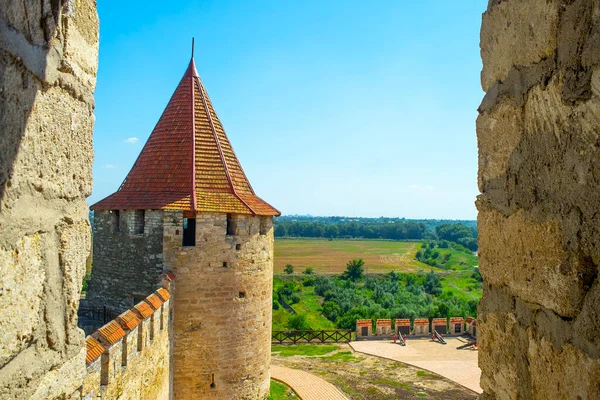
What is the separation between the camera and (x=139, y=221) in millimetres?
8984

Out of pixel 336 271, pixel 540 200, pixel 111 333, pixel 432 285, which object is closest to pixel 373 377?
pixel 111 333

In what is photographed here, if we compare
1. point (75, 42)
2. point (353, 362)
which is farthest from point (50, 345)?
point (353, 362)

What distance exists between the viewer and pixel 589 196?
152cm

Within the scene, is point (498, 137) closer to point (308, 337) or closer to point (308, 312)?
point (308, 337)

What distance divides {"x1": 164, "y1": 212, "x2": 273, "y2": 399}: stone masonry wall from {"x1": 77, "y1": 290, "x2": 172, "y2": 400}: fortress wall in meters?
0.44

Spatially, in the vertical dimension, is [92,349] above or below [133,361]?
above

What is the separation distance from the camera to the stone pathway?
13.9 m

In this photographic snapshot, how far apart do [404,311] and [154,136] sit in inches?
876

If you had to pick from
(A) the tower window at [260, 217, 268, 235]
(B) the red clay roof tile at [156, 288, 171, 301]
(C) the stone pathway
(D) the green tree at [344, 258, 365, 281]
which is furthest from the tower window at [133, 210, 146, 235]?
(D) the green tree at [344, 258, 365, 281]

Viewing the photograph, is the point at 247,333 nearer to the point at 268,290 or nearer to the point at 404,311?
the point at 268,290

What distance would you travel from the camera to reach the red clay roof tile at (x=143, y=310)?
6465mm

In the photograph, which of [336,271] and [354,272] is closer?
[354,272]

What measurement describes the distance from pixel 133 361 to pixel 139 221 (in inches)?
136

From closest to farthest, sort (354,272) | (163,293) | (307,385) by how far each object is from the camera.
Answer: (163,293) < (307,385) < (354,272)
